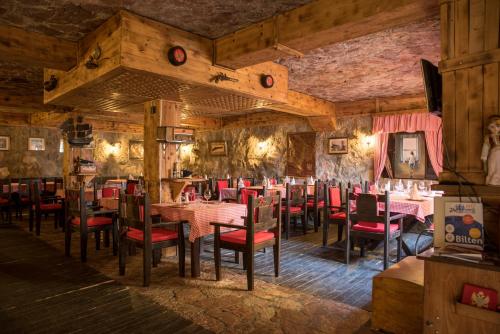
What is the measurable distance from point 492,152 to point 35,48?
177 inches

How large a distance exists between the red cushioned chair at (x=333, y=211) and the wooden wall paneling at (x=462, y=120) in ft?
8.87

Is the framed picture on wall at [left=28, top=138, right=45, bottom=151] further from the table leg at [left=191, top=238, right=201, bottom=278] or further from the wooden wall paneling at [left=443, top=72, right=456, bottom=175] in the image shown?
the wooden wall paneling at [left=443, top=72, right=456, bottom=175]

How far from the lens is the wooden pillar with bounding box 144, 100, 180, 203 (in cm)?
520

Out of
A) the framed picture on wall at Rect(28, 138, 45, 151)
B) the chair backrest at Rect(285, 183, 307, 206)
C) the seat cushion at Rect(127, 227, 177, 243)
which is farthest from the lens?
the framed picture on wall at Rect(28, 138, 45, 151)

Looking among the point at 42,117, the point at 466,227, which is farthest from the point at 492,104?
the point at 42,117

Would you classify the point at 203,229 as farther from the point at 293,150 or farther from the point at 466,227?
the point at 293,150

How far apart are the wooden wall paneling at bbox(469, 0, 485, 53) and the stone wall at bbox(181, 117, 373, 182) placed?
20.1 feet

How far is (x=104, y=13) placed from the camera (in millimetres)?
3367

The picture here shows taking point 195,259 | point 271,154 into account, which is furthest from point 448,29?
point 271,154

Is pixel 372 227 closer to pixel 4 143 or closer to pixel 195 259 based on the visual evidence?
pixel 195 259

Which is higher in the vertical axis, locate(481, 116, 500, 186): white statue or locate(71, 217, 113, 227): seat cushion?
locate(481, 116, 500, 186): white statue

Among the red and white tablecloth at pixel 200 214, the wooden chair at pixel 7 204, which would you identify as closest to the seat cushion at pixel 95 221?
the red and white tablecloth at pixel 200 214

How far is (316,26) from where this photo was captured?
313cm

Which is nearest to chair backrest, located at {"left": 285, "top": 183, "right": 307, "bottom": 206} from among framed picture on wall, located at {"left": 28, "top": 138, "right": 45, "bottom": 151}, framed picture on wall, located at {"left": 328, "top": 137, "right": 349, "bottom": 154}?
framed picture on wall, located at {"left": 328, "top": 137, "right": 349, "bottom": 154}
